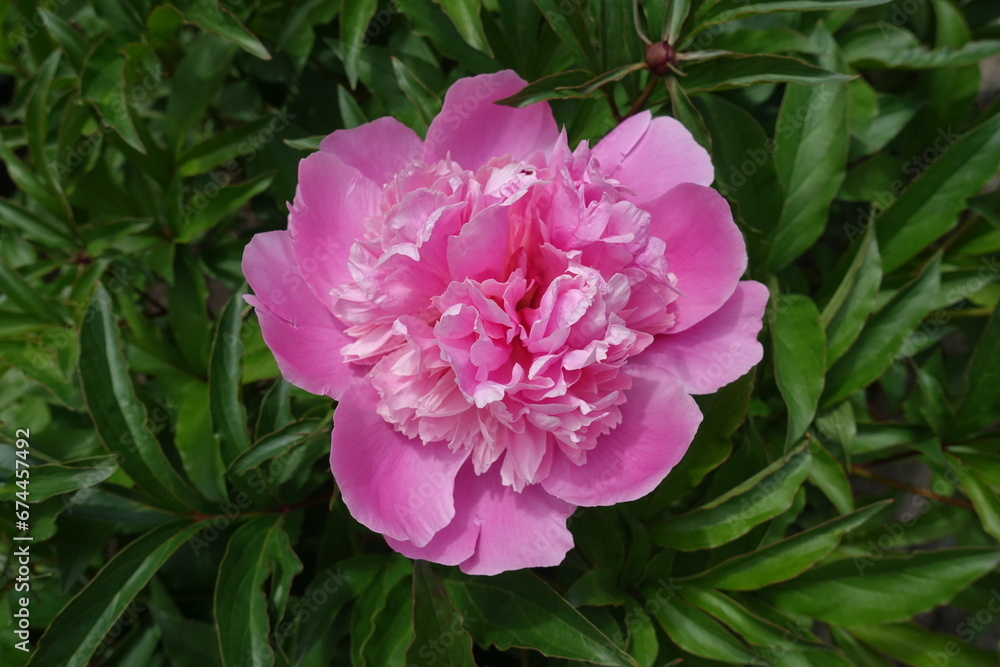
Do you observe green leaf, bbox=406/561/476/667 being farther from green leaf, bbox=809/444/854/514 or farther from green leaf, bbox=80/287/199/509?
green leaf, bbox=809/444/854/514

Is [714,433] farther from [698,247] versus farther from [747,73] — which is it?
[747,73]

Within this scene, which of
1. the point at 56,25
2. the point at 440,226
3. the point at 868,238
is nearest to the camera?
the point at 440,226

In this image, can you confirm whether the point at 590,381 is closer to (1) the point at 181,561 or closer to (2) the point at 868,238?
(2) the point at 868,238

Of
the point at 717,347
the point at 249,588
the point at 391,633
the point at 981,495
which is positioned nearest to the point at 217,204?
the point at 249,588

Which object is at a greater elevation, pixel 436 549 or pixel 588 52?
pixel 588 52

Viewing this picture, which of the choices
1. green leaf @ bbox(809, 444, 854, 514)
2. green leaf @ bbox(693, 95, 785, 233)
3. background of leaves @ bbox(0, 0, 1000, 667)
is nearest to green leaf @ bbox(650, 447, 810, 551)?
background of leaves @ bbox(0, 0, 1000, 667)

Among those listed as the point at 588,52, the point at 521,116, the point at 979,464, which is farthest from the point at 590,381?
the point at 979,464
